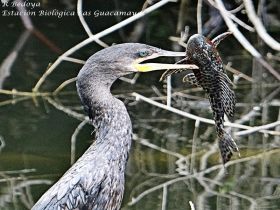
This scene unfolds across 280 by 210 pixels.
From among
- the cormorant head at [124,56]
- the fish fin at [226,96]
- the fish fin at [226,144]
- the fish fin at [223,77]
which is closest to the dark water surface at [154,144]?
the fish fin at [226,144]

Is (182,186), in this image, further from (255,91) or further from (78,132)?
(255,91)

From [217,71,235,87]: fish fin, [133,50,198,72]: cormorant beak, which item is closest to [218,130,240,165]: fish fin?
[217,71,235,87]: fish fin

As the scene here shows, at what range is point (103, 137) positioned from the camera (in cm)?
401

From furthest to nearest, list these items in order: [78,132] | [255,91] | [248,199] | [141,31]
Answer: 1. [141,31]
2. [255,91]
3. [78,132]
4. [248,199]

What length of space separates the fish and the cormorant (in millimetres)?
103

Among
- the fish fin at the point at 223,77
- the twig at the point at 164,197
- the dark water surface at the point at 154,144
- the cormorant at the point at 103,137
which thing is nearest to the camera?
the cormorant at the point at 103,137

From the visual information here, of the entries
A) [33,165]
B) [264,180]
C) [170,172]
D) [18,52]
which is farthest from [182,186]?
[18,52]

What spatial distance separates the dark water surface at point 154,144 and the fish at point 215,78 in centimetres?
177

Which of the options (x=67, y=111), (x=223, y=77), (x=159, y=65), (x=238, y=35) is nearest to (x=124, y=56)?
(x=159, y=65)

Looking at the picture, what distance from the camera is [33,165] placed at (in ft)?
21.8

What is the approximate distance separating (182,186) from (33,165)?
60.4 inches

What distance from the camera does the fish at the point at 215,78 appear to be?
152 inches

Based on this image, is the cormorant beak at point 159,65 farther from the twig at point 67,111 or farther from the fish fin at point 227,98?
the twig at point 67,111

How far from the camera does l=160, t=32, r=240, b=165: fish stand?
387 centimetres
